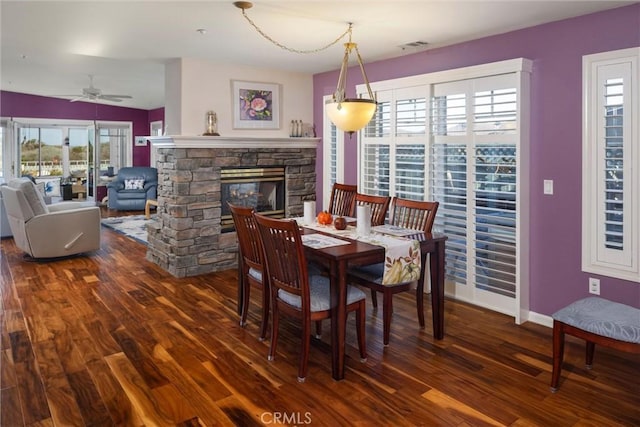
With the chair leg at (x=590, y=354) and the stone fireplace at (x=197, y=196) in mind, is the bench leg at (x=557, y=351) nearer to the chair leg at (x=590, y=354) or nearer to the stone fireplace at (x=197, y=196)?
the chair leg at (x=590, y=354)

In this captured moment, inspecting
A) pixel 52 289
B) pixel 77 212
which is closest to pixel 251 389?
pixel 52 289

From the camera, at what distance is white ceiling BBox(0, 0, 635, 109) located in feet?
10.8

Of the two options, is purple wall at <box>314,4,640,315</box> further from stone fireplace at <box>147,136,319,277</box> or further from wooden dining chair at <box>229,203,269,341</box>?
stone fireplace at <box>147,136,319,277</box>

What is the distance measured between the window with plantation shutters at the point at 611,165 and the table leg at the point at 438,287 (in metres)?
1.12

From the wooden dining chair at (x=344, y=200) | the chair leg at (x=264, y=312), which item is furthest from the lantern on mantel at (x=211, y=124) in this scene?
the chair leg at (x=264, y=312)

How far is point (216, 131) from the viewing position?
5.36 m

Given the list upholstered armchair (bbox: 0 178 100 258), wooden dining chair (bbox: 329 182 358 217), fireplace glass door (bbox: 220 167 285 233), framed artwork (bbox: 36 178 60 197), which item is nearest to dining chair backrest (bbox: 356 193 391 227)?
wooden dining chair (bbox: 329 182 358 217)

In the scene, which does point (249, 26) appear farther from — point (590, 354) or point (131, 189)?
point (131, 189)

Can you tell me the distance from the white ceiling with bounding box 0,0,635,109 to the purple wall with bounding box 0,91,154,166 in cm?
459

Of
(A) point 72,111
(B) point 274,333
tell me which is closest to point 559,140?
(B) point 274,333

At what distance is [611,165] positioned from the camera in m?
3.34

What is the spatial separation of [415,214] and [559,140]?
1.23 m

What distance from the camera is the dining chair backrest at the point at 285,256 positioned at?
9.06 ft

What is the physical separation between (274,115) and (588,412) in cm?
457
